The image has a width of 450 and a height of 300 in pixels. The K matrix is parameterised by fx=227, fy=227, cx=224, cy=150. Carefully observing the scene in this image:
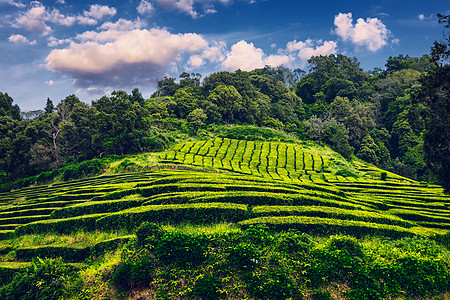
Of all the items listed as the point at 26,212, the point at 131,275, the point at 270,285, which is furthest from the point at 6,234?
the point at 270,285

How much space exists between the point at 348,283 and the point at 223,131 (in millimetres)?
43293

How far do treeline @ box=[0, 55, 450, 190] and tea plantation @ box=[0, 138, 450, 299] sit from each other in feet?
21.8

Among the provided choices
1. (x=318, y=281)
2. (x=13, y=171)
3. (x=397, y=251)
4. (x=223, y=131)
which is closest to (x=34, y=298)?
(x=318, y=281)

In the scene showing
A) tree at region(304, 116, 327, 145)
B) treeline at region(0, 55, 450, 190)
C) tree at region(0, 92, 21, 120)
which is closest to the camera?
treeline at region(0, 55, 450, 190)

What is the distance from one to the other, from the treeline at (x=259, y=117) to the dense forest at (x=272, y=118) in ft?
0.47

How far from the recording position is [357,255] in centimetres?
1353

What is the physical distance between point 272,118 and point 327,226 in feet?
175

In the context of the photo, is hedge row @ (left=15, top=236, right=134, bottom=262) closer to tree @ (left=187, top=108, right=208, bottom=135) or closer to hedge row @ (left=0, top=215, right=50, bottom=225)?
hedge row @ (left=0, top=215, right=50, bottom=225)

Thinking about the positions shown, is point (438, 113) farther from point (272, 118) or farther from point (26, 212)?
point (272, 118)

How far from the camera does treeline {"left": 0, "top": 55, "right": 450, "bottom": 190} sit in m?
38.6

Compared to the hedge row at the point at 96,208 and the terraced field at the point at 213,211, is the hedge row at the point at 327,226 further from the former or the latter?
the hedge row at the point at 96,208

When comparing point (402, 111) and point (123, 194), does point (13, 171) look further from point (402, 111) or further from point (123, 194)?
point (402, 111)

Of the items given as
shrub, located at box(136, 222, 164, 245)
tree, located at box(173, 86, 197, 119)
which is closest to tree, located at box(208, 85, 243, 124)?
tree, located at box(173, 86, 197, 119)

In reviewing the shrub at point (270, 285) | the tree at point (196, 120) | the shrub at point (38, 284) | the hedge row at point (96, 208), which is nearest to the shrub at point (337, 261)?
the shrub at point (270, 285)
